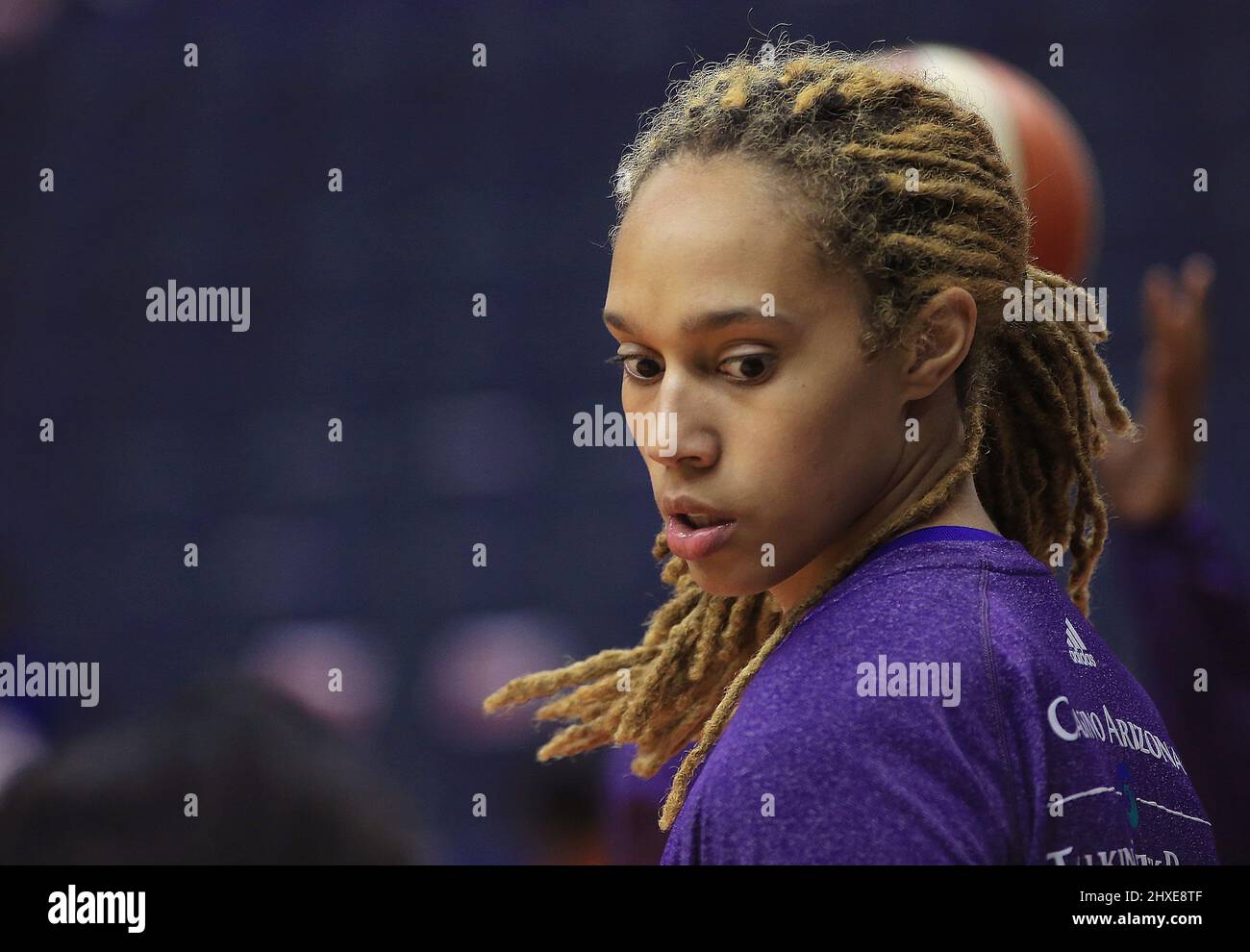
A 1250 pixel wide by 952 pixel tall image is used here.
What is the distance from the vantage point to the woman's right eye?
1.33m

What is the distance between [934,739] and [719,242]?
16.5 inches

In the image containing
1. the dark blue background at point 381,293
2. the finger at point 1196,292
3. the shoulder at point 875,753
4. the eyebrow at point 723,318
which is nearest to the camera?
the shoulder at point 875,753

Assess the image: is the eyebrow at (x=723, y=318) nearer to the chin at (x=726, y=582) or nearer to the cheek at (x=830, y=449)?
the cheek at (x=830, y=449)

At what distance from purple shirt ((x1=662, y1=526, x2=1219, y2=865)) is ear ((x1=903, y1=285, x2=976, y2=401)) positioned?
128 mm

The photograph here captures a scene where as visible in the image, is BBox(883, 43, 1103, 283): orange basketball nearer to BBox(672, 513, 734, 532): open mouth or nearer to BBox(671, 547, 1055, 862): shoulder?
BBox(672, 513, 734, 532): open mouth

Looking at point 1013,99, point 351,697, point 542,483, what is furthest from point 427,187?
point 1013,99

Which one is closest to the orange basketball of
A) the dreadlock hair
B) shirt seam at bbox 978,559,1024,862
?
the dreadlock hair

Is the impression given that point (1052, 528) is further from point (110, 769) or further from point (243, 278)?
point (243, 278)

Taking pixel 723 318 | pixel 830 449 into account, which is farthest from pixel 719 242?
pixel 830 449

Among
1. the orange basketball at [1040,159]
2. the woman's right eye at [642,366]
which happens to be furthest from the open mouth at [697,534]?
the orange basketball at [1040,159]

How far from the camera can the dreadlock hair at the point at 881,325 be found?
1292 mm

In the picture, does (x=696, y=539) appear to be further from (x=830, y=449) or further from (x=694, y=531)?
(x=830, y=449)

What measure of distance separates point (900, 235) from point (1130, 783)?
47 centimetres

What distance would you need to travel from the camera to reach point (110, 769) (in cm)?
97
